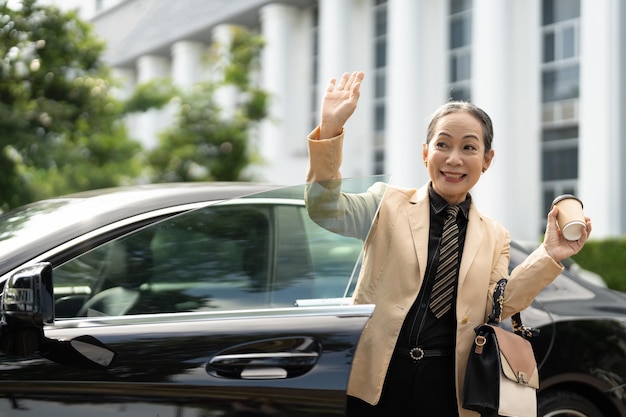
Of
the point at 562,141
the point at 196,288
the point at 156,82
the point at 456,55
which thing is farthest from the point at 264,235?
the point at 456,55

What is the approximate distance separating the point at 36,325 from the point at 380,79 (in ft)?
74.4

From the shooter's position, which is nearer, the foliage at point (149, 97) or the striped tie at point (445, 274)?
the striped tie at point (445, 274)

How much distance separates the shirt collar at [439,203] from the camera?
8.38 feet

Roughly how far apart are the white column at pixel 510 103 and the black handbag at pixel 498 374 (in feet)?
52.4

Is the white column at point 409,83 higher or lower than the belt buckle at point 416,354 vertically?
higher

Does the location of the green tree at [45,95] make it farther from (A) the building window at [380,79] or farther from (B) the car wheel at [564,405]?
(A) the building window at [380,79]

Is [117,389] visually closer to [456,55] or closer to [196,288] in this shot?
[196,288]

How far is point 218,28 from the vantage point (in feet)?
97.3

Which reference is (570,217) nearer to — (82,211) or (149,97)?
(82,211)

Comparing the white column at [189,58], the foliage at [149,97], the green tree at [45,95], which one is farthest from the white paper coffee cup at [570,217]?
the white column at [189,58]

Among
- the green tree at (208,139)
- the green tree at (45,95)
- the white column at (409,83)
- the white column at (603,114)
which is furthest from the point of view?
the white column at (409,83)

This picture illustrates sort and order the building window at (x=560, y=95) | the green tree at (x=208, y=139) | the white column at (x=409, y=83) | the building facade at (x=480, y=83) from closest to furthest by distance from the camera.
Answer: the building facade at (x=480, y=83), the green tree at (x=208, y=139), the building window at (x=560, y=95), the white column at (x=409, y=83)

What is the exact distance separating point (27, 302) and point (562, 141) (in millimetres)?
18423

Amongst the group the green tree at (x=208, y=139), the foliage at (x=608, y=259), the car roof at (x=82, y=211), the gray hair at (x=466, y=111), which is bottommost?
the foliage at (x=608, y=259)
